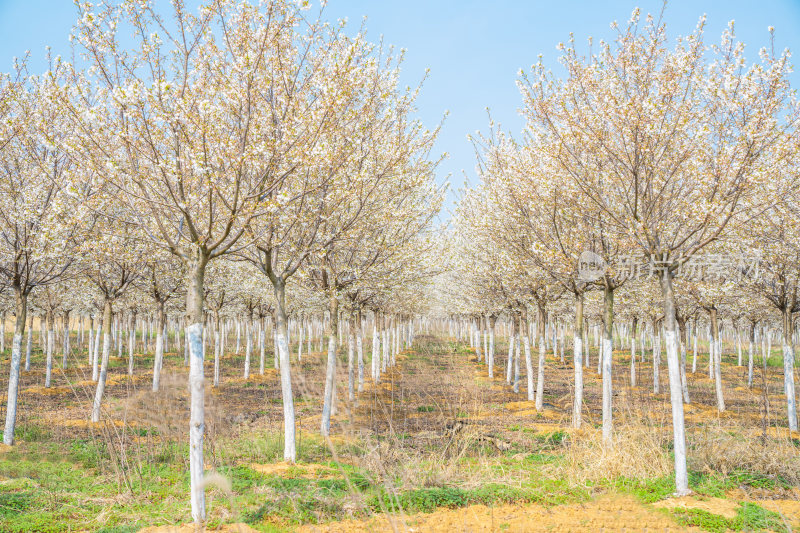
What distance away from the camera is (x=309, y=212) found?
34.0 ft

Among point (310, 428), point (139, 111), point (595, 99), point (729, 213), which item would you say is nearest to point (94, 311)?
point (310, 428)

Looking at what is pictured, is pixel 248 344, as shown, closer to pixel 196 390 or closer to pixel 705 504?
pixel 196 390

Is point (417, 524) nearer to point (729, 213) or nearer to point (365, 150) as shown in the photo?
point (729, 213)

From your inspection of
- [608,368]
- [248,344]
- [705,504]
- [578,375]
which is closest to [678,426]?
[705,504]

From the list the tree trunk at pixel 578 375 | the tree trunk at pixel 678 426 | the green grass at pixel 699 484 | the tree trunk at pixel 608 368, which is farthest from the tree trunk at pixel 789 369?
the tree trunk at pixel 678 426

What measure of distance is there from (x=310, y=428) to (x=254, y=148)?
10.4 metres

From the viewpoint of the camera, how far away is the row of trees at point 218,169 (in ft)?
21.6

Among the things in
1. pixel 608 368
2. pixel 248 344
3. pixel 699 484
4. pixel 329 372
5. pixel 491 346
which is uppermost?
pixel 608 368

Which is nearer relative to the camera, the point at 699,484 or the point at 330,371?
the point at 699,484

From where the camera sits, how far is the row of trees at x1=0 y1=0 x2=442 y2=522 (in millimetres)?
6594

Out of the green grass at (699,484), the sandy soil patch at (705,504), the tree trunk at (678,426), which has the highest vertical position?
the tree trunk at (678,426)

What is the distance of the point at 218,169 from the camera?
288 inches

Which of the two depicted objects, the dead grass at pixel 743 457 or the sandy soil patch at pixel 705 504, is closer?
the sandy soil patch at pixel 705 504

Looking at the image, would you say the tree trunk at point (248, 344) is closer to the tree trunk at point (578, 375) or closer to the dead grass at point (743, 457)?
the tree trunk at point (578, 375)
